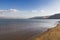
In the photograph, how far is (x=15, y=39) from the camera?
45.1ft

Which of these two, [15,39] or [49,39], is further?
[15,39]

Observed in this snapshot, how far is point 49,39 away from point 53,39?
433 mm

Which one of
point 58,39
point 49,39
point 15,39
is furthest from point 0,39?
point 58,39

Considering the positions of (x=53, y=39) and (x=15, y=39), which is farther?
(x=15, y=39)

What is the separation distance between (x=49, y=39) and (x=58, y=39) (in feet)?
3.10

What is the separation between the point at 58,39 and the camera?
9.37m

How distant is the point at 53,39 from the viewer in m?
9.67

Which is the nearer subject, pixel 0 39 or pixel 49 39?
pixel 49 39

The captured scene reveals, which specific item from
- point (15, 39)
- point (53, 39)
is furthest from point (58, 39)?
point (15, 39)

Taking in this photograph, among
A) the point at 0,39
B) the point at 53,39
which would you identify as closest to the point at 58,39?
the point at 53,39

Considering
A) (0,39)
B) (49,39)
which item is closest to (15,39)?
(0,39)

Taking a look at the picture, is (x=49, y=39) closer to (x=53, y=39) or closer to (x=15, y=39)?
(x=53, y=39)

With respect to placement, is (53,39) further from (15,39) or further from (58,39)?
(15,39)

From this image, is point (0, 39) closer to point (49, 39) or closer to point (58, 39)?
point (49, 39)
